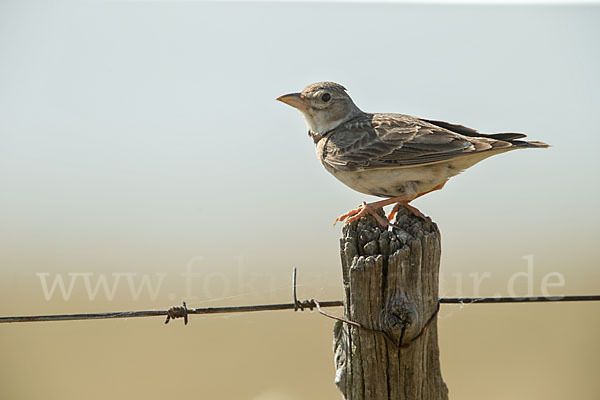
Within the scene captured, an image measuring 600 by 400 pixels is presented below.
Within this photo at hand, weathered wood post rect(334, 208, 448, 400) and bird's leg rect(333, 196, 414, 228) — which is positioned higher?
bird's leg rect(333, 196, 414, 228)

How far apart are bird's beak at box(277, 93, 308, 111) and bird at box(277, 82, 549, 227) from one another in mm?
378

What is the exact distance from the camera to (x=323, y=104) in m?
4.74

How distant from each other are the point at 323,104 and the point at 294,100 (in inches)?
9.7

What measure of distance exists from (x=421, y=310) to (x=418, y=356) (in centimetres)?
23

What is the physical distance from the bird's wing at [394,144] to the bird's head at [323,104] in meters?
0.24

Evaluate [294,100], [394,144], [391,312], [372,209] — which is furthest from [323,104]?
[391,312]

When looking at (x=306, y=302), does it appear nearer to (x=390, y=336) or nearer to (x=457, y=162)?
(x=390, y=336)

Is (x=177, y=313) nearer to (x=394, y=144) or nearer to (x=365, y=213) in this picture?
(x=365, y=213)

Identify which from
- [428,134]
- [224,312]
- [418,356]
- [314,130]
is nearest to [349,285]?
[418,356]

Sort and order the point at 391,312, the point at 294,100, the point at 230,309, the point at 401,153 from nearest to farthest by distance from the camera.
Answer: the point at 391,312 < the point at 230,309 < the point at 401,153 < the point at 294,100

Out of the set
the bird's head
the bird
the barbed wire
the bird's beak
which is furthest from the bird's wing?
the barbed wire

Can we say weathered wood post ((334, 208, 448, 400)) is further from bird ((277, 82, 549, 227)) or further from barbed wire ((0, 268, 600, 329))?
bird ((277, 82, 549, 227))

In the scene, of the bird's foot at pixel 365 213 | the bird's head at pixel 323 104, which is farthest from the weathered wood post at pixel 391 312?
the bird's head at pixel 323 104

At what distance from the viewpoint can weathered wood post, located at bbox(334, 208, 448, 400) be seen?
2650mm
